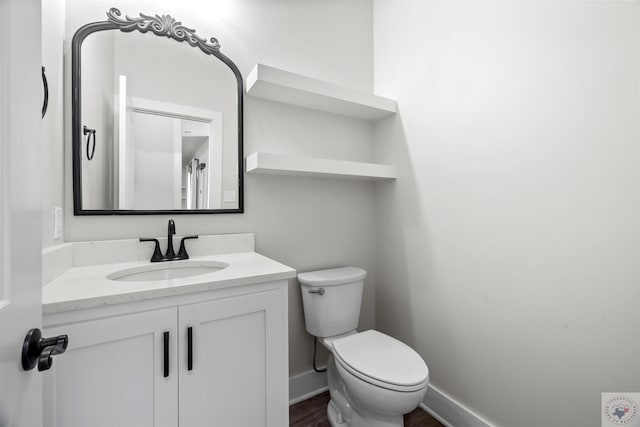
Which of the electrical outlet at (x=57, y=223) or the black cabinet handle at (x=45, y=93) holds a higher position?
the black cabinet handle at (x=45, y=93)

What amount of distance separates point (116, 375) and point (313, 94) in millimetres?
1471

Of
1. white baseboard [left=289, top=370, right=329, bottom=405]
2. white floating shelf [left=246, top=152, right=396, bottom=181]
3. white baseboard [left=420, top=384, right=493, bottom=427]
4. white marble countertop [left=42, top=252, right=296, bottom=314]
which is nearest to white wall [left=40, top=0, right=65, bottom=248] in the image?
white marble countertop [left=42, top=252, right=296, bottom=314]

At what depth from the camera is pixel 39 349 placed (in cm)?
49

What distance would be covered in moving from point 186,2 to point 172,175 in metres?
0.89

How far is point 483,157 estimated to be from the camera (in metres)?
1.32

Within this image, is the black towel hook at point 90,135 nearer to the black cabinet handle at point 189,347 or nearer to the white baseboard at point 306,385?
the black cabinet handle at point 189,347

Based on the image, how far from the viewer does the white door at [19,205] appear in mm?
420

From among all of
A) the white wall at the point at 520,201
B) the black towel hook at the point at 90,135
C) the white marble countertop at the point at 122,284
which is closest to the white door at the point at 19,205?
the white marble countertop at the point at 122,284

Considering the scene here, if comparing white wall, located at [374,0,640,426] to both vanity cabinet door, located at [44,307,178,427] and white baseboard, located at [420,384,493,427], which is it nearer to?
white baseboard, located at [420,384,493,427]

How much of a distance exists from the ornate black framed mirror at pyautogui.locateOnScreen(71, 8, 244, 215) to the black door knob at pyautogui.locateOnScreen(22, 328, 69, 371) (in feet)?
2.96

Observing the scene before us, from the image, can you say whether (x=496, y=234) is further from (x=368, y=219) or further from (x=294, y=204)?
(x=294, y=204)

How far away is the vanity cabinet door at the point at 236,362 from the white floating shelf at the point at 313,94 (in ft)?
3.40

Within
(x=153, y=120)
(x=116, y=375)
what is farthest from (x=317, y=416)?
(x=153, y=120)

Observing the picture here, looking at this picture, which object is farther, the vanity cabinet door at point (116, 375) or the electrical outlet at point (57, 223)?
the electrical outlet at point (57, 223)
